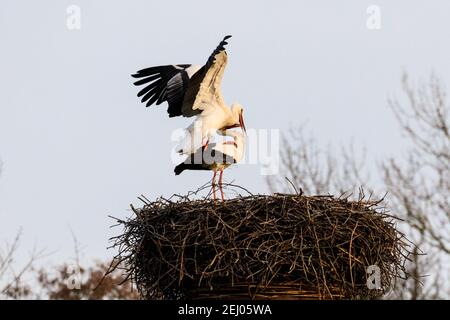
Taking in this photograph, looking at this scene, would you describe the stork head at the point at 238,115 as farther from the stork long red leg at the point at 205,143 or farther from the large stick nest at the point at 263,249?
the large stick nest at the point at 263,249

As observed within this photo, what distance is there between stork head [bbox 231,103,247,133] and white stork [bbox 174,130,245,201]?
562 millimetres

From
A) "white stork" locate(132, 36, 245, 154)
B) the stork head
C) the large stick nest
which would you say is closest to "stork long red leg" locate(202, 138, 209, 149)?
"white stork" locate(132, 36, 245, 154)

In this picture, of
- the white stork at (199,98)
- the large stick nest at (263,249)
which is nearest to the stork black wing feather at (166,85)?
the white stork at (199,98)

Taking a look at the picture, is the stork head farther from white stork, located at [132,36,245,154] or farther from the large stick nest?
the large stick nest

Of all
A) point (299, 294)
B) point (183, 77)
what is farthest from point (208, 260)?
point (183, 77)

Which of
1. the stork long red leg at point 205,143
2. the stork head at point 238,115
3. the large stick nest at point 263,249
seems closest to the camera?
the large stick nest at point 263,249

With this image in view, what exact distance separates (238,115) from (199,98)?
1.79 feet

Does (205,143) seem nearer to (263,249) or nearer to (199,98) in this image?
(199,98)

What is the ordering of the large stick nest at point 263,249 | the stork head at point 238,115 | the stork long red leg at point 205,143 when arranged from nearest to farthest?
the large stick nest at point 263,249 < the stork long red leg at point 205,143 < the stork head at point 238,115

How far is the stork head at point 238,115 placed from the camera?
441 inches
